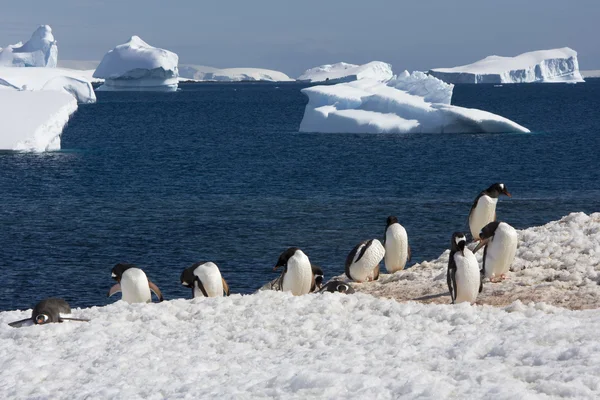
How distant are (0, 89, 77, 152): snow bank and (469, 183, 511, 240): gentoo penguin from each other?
3716 cm

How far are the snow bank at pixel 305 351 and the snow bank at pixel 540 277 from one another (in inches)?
51.7

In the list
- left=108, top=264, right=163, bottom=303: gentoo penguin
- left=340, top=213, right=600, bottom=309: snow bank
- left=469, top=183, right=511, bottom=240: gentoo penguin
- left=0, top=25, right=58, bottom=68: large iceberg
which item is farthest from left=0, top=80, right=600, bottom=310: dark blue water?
Answer: left=0, top=25, right=58, bottom=68: large iceberg

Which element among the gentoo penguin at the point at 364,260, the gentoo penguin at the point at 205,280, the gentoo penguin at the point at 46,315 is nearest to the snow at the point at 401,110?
the gentoo penguin at the point at 364,260

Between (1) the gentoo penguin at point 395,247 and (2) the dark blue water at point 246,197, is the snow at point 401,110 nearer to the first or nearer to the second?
(2) the dark blue water at point 246,197

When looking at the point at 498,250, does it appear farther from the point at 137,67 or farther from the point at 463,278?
the point at 137,67

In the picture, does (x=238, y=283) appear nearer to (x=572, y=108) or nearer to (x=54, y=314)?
(x=54, y=314)

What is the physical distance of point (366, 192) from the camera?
39.9m

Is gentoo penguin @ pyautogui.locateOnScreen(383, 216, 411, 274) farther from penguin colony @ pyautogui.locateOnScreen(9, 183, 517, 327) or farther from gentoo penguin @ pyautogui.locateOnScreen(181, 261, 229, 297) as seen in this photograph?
gentoo penguin @ pyautogui.locateOnScreen(181, 261, 229, 297)

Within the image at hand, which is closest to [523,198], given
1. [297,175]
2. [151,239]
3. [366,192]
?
[366,192]

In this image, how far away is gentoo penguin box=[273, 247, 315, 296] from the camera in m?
14.9

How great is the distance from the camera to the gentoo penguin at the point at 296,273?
1488 cm

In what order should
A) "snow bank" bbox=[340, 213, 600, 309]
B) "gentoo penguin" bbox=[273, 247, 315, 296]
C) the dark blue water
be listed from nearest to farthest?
1. "snow bank" bbox=[340, 213, 600, 309]
2. "gentoo penguin" bbox=[273, 247, 315, 296]
3. the dark blue water

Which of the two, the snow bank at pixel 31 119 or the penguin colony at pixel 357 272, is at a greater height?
the snow bank at pixel 31 119

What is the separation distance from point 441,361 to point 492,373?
690 millimetres
